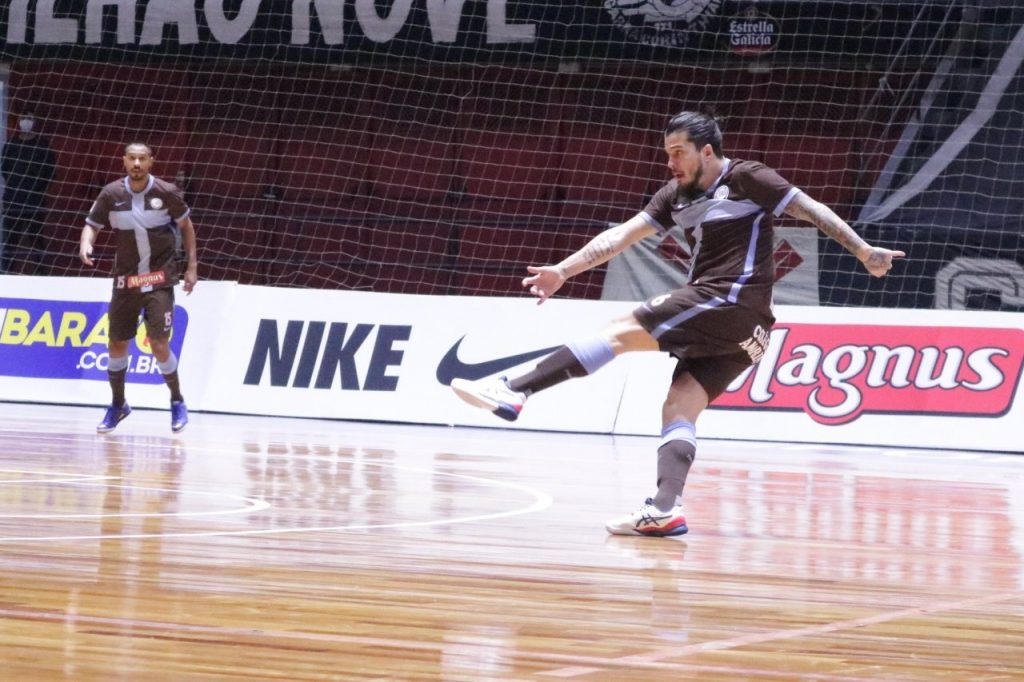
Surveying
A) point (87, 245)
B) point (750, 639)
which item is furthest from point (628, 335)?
point (87, 245)

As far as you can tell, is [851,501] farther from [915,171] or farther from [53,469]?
[915,171]

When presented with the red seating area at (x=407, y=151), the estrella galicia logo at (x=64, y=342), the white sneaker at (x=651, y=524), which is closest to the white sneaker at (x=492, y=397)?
the white sneaker at (x=651, y=524)

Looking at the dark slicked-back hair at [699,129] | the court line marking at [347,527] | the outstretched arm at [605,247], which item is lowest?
the court line marking at [347,527]

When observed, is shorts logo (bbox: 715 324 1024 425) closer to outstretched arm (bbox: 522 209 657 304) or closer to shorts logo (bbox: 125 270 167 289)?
shorts logo (bbox: 125 270 167 289)

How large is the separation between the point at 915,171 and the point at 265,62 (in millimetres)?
8231

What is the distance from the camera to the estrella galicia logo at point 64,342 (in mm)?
14539

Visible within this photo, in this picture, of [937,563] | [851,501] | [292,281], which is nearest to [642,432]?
[851,501]

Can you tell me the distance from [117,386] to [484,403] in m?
6.50

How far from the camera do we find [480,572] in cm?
498

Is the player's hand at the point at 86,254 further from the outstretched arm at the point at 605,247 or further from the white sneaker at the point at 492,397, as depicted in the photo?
the white sneaker at the point at 492,397

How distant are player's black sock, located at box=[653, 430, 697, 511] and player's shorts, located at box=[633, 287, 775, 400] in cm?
29

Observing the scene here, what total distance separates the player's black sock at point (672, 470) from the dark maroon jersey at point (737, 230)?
1.98 feet

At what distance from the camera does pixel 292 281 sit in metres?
20.7

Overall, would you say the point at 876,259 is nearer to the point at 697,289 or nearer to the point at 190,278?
the point at 697,289
